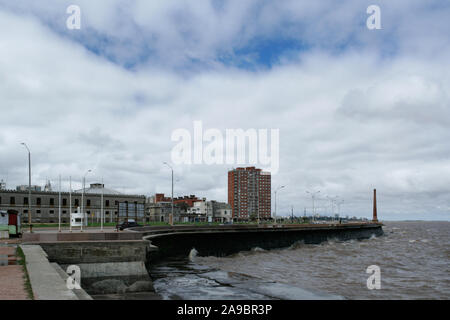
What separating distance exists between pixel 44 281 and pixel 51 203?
319 feet

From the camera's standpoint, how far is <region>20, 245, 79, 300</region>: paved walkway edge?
10.5 m

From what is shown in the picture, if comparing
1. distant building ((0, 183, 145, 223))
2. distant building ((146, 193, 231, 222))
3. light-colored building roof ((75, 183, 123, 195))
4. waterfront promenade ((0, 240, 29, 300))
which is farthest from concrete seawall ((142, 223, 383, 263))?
distant building ((146, 193, 231, 222))

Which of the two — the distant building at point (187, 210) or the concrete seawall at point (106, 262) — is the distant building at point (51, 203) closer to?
the distant building at point (187, 210)

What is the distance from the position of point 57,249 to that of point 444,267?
116ft

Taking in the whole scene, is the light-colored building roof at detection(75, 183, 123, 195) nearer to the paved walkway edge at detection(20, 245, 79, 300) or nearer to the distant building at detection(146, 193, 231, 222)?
the distant building at detection(146, 193, 231, 222)

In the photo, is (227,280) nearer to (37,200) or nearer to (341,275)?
(341,275)

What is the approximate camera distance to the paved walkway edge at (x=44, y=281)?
1050 centimetres

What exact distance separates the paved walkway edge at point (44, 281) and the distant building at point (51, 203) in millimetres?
73563

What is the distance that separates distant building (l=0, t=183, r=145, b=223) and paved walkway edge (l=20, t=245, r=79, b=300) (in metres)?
73.6

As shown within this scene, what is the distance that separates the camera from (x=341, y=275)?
3095 cm

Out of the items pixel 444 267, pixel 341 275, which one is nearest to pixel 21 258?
pixel 341 275

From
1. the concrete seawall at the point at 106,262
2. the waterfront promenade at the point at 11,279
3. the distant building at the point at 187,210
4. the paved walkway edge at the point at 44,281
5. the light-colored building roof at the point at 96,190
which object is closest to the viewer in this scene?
the paved walkway edge at the point at 44,281

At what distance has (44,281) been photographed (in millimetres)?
12562

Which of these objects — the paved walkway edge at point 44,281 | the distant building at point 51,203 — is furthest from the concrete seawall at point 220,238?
the distant building at point 51,203
